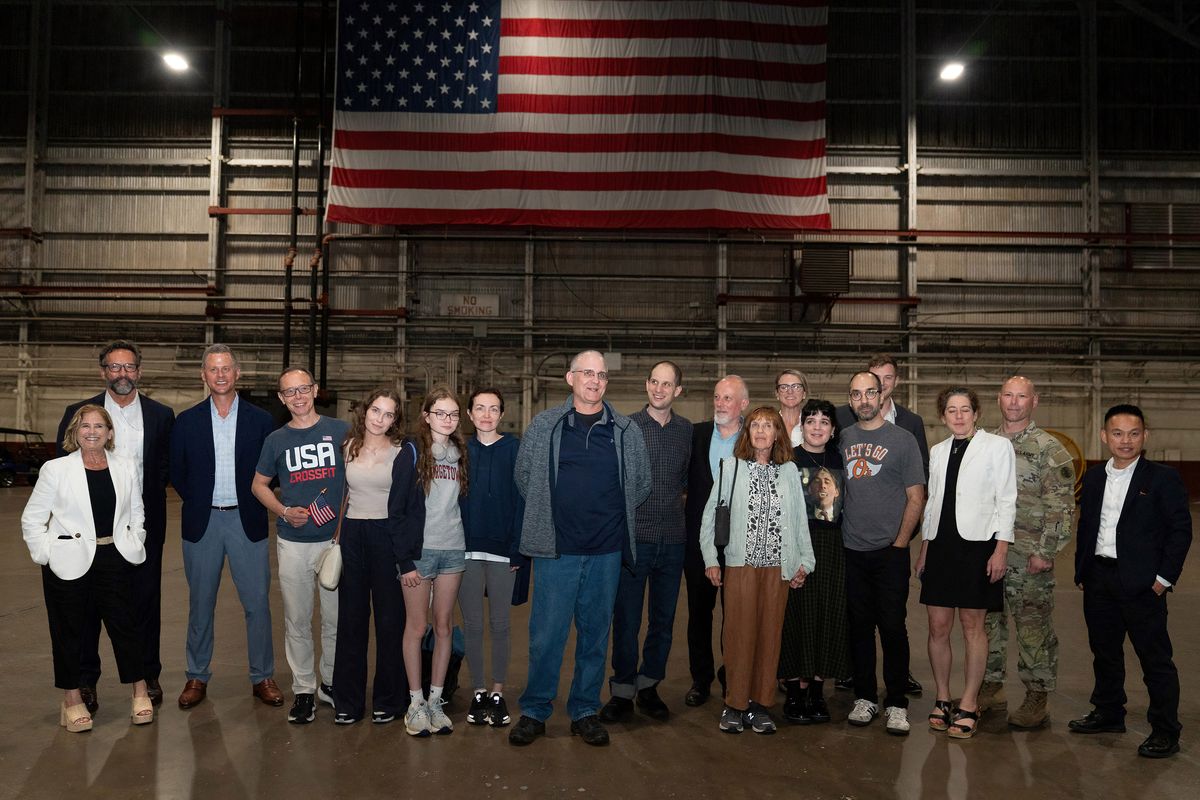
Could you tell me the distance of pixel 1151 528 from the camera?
4.39 m

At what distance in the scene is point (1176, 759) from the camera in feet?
13.7

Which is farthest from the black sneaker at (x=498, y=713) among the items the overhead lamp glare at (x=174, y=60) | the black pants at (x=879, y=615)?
the overhead lamp glare at (x=174, y=60)

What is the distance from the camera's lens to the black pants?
14.9 feet

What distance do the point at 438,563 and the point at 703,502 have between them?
5.02ft

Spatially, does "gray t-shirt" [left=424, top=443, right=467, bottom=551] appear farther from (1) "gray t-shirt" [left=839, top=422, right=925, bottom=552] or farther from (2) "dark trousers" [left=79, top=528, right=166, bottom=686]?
(1) "gray t-shirt" [left=839, top=422, right=925, bottom=552]

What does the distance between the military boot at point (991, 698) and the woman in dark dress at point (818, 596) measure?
0.79 m

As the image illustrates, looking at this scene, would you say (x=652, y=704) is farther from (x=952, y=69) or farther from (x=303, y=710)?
(x=952, y=69)

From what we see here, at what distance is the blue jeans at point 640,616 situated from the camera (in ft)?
15.6

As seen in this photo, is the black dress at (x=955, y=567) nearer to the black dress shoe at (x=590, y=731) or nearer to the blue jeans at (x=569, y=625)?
the blue jeans at (x=569, y=625)

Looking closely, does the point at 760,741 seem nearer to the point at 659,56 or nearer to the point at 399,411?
the point at 399,411

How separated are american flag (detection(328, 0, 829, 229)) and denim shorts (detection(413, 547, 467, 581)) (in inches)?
512

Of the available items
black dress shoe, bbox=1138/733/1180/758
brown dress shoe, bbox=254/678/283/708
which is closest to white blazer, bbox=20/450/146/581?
brown dress shoe, bbox=254/678/283/708

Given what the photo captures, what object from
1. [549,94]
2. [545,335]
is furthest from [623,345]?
[549,94]

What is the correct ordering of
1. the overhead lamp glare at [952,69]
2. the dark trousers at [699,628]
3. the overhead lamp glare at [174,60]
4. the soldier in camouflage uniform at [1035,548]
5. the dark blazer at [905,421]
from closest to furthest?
the soldier in camouflage uniform at [1035,548] < the dark trousers at [699,628] < the dark blazer at [905,421] < the overhead lamp glare at [952,69] < the overhead lamp glare at [174,60]
